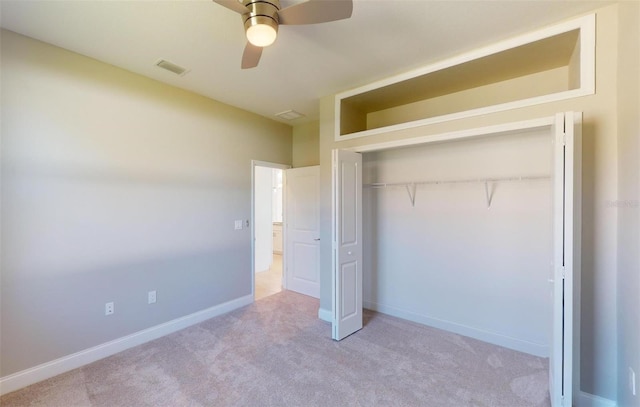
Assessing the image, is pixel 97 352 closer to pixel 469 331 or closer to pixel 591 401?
pixel 469 331

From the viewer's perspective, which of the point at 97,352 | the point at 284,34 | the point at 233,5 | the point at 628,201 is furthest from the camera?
the point at 97,352

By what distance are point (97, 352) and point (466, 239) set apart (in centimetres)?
383

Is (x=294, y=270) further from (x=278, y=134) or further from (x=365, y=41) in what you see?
(x=365, y=41)

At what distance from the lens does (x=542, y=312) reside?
2.60 meters

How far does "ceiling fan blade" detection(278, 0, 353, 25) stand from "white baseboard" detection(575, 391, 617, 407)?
301 centimetres

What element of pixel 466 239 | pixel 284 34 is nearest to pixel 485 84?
pixel 466 239

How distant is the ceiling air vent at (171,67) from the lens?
2.62m

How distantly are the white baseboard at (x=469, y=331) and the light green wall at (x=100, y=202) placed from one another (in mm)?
2121

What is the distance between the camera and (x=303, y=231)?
449 centimetres

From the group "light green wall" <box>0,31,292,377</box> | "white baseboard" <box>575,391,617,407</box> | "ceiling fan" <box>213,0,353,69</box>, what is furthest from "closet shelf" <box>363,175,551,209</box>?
"ceiling fan" <box>213,0,353,69</box>

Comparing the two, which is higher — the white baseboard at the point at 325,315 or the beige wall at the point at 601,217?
the beige wall at the point at 601,217

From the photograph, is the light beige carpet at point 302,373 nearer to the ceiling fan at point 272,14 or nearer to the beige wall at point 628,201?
the beige wall at point 628,201

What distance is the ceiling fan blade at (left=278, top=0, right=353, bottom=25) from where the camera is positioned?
58.4 inches

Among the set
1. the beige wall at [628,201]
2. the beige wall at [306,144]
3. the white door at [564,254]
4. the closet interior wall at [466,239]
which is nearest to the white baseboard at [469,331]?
the closet interior wall at [466,239]
